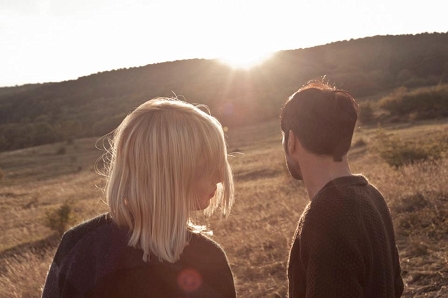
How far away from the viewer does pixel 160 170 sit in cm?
179

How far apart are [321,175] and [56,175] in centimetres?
3747

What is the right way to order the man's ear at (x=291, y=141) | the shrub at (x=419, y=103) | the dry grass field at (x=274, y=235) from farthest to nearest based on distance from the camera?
1. the shrub at (x=419, y=103)
2. the dry grass field at (x=274, y=235)
3. the man's ear at (x=291, y=141)

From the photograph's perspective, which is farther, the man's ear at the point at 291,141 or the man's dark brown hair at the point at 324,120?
the man's ear at the point at 291,141

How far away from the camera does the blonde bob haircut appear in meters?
1.79

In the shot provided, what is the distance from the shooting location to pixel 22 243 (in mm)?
13875

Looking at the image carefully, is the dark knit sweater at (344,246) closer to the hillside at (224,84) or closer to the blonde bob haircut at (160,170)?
the blonde bob haircut at (160,170)

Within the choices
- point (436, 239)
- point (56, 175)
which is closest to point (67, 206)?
point (436, 239)

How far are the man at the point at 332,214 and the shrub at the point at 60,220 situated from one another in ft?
43.4

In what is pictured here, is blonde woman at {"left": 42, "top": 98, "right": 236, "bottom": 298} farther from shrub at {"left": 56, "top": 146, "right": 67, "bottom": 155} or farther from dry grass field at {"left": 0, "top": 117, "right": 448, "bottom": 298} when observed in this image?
shrub at {"left": 56, "top": 146, "right": 67, "bottom": 155}

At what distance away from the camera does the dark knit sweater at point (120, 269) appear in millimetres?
1779

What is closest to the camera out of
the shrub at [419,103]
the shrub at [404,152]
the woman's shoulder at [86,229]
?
the woman's shoulder at [86,229]

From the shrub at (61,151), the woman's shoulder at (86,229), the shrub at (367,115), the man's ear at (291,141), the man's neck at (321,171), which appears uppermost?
the man's ear at (291,141)

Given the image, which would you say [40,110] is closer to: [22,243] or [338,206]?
[22,243]

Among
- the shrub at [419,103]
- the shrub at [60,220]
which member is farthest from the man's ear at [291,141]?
the shrub at [419,103]
